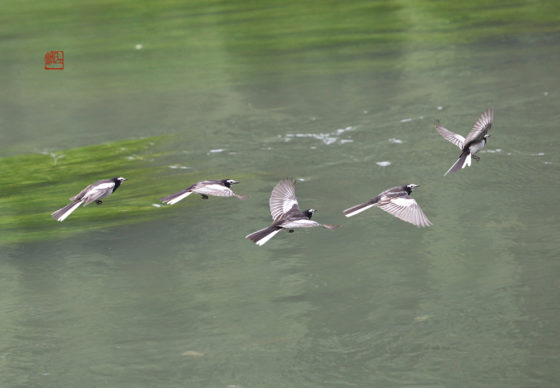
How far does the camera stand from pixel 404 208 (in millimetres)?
6121

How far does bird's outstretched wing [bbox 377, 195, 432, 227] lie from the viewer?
5.94 meters

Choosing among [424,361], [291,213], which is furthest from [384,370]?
[291,213]

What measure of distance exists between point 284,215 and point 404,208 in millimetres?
725

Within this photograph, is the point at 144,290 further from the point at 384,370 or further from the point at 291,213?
the point at 384,370

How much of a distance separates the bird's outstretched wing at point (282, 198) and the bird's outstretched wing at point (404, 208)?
0.58 metres

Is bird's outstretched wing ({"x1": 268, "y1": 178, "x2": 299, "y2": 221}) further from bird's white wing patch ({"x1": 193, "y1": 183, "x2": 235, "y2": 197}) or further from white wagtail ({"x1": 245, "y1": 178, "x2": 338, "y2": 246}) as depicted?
bird's white wing patch ({"x1": 193, "y1": 183, "x2": 235, "y2": 197})

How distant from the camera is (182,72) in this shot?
13406mm

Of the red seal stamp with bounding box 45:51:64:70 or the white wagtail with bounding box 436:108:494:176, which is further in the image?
the red seal stamp with bounding box 45:51:64:70

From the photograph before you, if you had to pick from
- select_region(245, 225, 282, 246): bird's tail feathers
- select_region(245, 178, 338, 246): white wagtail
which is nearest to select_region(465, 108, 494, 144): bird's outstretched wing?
select_region(245, 178, 338, 246): white wagtail

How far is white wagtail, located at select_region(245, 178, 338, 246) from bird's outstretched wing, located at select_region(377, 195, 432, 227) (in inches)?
15.8

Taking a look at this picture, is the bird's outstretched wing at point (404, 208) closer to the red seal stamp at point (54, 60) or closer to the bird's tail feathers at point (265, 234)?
the bird's tail feathers at point (265, 234)

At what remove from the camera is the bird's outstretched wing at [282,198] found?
21.0ft

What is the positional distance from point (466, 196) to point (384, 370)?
2971 millimetres

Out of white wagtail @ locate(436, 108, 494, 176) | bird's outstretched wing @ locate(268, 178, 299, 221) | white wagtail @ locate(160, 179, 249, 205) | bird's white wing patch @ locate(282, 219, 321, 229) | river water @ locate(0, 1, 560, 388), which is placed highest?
white wagtail @ locate(436, 108, 494, 176)
